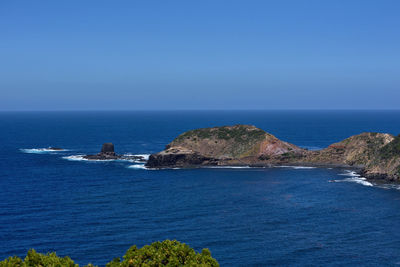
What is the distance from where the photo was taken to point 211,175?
134500 millimetres

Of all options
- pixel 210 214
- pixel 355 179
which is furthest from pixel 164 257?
pixel 355 179

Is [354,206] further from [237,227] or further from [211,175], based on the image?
[211,175]

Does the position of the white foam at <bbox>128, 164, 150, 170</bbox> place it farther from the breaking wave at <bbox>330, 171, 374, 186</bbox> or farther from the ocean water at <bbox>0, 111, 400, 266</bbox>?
the breaking wave at <bbox>330, 171, 374, 186</bbox>

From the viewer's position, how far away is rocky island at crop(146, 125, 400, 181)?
150 metres

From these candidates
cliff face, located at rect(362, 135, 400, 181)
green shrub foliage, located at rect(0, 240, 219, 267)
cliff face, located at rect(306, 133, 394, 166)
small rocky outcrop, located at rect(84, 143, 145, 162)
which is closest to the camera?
green shrub foliage, located at rect(0, 240, 219, 267)

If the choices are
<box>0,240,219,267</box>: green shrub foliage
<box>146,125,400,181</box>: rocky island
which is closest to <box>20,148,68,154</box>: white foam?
<box>146,125,400,181</box>: rocky island

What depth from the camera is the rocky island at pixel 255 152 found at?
15038 centimetres

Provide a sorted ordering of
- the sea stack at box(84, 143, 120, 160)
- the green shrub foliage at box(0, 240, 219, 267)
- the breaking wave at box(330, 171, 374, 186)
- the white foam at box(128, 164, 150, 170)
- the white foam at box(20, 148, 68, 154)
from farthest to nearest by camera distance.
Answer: the white foam at box(20, 148, 68, 154) < the sea stack at box(84, 143, 120, 160) < the white foam at box(128, 164, 150, 170) < the breaking wave at box(330, 171, 374, 186) < the green shrub foliage at box(0, 240, 219, 267)

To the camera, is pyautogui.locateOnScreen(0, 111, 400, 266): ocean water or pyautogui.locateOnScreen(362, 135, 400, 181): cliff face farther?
pyautogui.locateOnScreen(362, 135, 400, 181): cliff face

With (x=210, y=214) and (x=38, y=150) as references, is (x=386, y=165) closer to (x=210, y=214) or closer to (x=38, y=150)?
(x=210, y=214)

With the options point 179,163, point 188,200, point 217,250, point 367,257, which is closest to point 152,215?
point 188,200

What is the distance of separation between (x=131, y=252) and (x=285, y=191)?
237 ft

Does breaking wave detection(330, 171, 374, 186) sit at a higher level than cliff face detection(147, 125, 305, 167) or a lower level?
lower

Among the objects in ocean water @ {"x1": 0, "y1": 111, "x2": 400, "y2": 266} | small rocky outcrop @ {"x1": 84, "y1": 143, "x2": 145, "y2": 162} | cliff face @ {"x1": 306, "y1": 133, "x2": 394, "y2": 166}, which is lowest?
ocean water @ {"x1": 0, "y1": 111, "x2": 400, "y2": 266}
